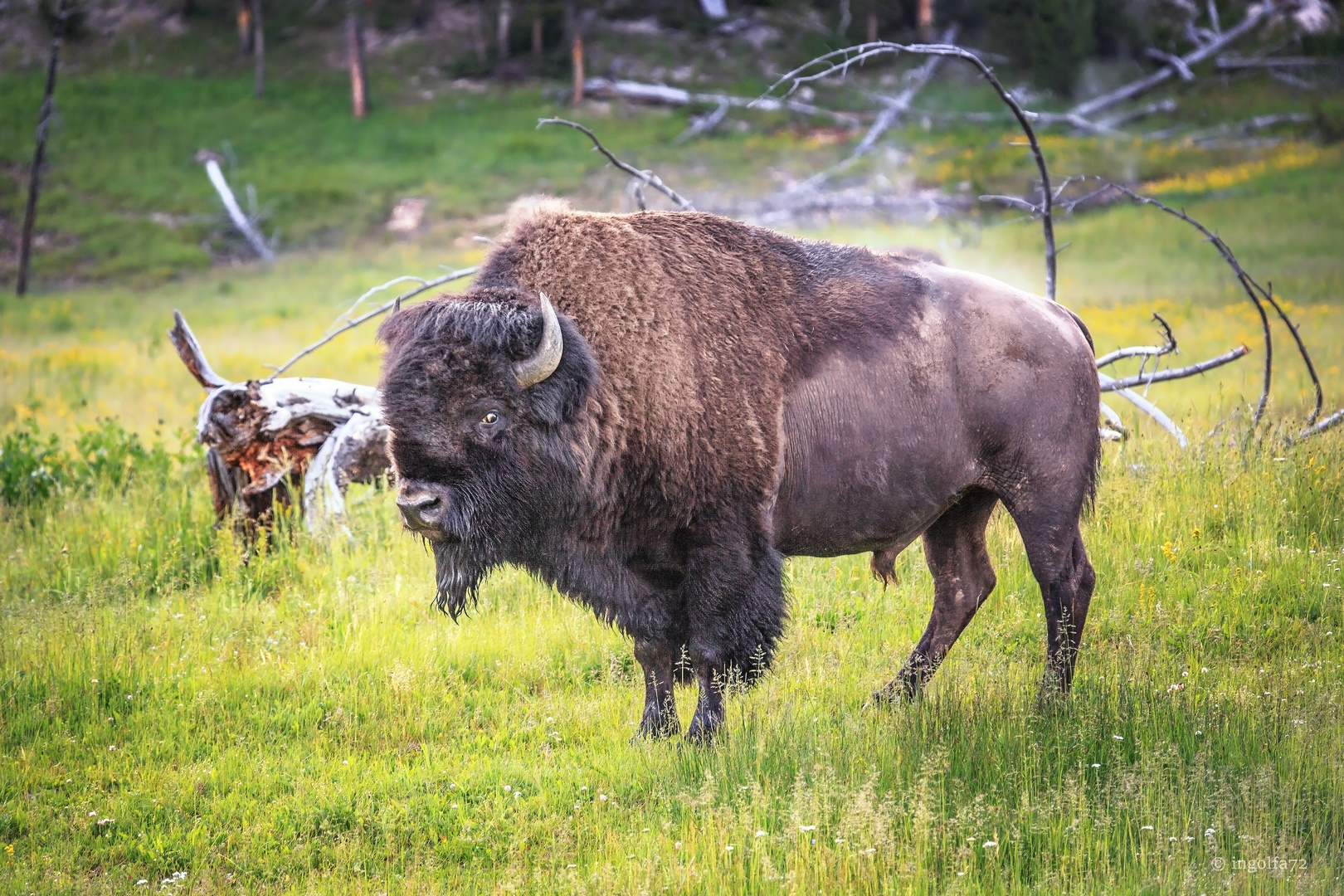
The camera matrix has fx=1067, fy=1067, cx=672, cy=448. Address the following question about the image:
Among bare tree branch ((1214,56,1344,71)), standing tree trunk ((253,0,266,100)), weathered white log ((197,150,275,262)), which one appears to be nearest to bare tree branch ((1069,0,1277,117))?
bare tree branch ((1214,56,1344,71))

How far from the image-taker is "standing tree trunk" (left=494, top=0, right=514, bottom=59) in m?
43.8

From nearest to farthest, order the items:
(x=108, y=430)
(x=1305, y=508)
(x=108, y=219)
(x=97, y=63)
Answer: (x=1305, y=508) < (x=108, y=430) < (x=108, y=219) < (x=97, y=63)

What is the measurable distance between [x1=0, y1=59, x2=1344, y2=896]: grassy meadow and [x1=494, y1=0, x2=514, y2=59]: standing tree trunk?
3714cm

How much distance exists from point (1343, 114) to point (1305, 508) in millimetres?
30182

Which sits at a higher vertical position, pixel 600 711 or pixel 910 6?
pixel 910 6

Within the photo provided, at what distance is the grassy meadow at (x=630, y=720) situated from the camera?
4191 millimetres

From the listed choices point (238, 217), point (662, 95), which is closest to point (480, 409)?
point (238, 217)

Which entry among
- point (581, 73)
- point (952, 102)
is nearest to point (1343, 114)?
point (952, 102)

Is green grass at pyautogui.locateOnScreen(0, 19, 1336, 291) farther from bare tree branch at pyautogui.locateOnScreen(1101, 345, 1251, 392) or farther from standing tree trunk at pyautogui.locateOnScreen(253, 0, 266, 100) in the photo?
bare tree branch at pyautogui.locateOnScreen(1101, 345, 1251, 392)

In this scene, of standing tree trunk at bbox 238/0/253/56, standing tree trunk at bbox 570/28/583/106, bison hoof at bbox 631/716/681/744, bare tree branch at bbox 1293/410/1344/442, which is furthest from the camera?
standing tree trunk at bbox 238/0/253/56

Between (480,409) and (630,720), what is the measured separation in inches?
82.0

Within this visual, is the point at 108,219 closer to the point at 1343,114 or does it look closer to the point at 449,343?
the point at 449,343

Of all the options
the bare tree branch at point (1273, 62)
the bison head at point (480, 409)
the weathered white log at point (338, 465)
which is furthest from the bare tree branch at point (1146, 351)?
the bare tree branch at point (1273, 62)

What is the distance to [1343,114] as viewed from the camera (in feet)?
103
